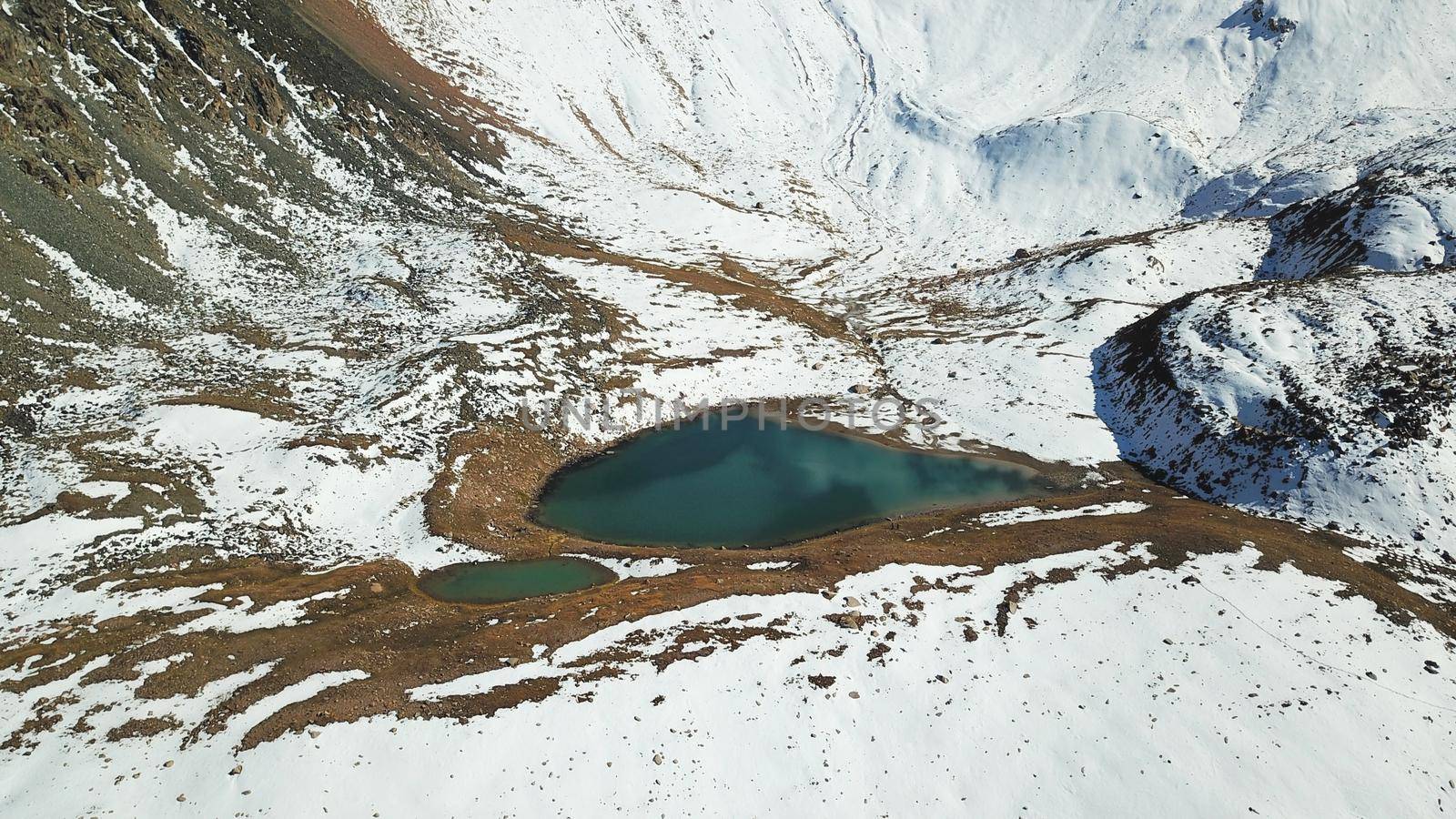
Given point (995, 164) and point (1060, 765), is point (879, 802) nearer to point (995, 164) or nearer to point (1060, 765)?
point (1060, 765)

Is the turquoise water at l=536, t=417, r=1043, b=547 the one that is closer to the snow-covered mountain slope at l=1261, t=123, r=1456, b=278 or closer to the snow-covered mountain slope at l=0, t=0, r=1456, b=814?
the snow-covered mountain slope at l=0, t=0, r=1456, b=814

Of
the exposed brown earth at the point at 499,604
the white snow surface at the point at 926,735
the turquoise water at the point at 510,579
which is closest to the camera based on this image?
the white snow surface at the point at 926,735

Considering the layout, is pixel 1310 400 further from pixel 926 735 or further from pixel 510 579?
pixel 510 579

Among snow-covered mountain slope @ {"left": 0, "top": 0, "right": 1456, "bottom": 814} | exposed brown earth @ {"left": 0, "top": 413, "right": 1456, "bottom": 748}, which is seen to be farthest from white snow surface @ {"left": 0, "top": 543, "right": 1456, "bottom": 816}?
exposed brown earth @ {"left": 0, "top": 413, "right": 1456, "bottom": 748}

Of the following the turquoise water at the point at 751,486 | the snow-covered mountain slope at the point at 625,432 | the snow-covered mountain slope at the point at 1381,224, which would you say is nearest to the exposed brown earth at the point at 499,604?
the snow-covered mountain slope at the point at 625,432

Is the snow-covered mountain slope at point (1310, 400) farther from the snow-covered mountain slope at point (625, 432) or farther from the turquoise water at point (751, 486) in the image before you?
the turquoise water at point (751, 486)

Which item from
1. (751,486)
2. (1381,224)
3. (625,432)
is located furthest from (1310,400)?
(625,432)
